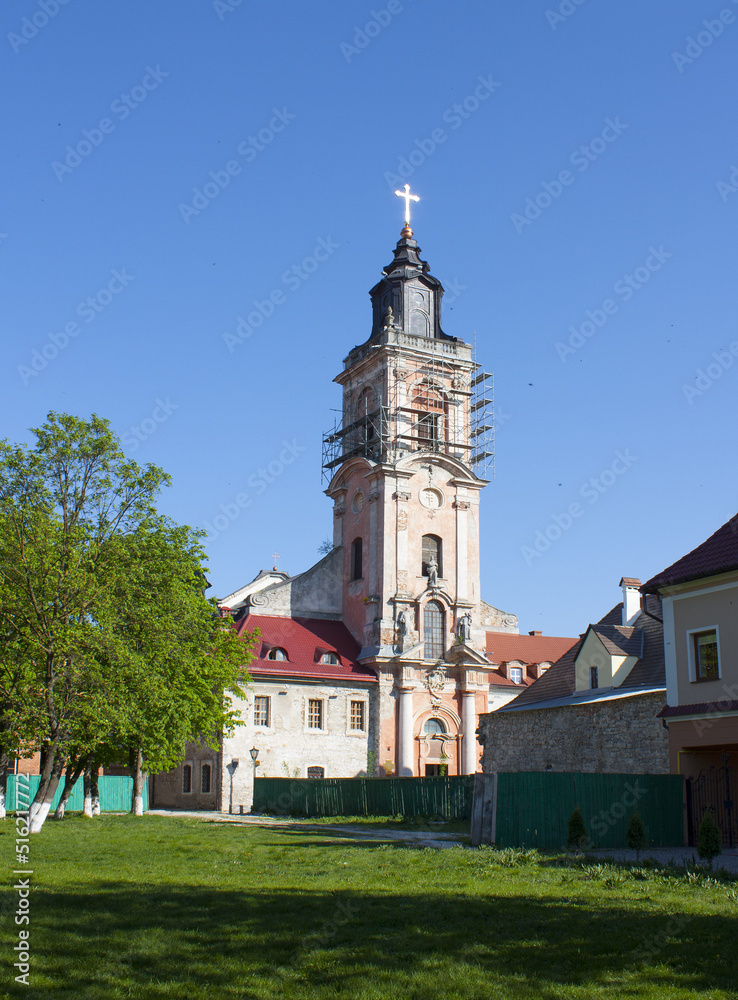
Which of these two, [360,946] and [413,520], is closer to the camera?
[360,946]

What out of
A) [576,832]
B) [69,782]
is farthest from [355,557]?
[576,832]

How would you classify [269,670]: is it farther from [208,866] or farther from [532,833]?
[208,866]

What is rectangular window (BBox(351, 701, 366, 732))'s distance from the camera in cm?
4784

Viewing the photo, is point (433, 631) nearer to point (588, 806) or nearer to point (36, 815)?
point (36, 815)

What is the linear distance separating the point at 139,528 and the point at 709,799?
15391mm

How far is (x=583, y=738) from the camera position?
29.8 metres

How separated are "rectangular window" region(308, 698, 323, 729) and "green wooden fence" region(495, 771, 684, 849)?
2754 cm

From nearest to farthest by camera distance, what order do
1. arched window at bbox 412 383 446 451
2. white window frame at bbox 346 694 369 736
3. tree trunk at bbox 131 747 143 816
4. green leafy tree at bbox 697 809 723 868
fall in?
1. green leafy tree at bbox 697 809 723 868
2. tree trunk at bbox 131 747 143 816
3. white window frame at bbox 346 694 369 736
4. arched window at bbox 412 383 446 451

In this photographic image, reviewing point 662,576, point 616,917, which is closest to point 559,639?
point 662,576

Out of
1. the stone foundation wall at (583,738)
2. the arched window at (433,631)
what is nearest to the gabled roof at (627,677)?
the stone foundation wall at (583,738)

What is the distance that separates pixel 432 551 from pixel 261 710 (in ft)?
41.7

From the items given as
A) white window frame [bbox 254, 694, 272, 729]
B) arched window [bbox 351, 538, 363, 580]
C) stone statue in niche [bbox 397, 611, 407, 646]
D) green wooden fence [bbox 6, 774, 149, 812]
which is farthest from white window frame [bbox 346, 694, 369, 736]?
green wooden fence [bbox 6, 774, 149, 812]

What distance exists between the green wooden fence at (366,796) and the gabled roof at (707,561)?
11463 millimetres

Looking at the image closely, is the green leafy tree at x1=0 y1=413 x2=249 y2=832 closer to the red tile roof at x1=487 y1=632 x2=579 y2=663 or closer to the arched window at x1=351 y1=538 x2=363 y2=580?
the arched window at x1=351 y1=538 x2=363 y2=580
